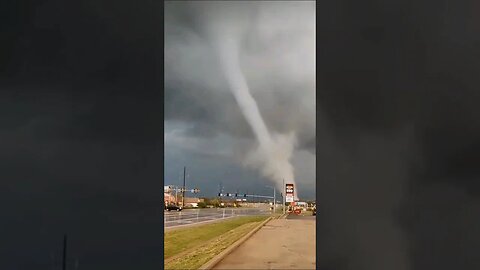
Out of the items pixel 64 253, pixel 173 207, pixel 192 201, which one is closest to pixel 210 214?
pixel 192 201

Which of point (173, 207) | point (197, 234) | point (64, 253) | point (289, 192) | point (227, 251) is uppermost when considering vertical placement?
point (289, 192)

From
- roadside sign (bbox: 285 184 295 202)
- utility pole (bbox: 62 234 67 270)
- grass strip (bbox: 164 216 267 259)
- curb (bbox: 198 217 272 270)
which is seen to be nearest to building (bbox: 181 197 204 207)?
grass strip (bbox: 164 216 267 259)

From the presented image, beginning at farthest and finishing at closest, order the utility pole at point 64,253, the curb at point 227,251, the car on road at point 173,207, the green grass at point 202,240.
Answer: the curb at point 227,251 < the green grass at point 202,240 < the car on road at point 173,207 < the utility pole at point 64,253

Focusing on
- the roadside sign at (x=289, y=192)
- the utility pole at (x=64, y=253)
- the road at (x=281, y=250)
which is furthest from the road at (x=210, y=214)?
the utility pole at (x=64, y=253)

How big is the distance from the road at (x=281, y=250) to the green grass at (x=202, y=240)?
18 cm

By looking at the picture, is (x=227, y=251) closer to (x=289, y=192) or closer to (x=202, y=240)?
(x=202, y=240)

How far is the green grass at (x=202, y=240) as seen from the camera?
3.69 metres

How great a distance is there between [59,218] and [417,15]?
2.15 m

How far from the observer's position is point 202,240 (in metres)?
4.16

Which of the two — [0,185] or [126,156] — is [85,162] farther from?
[0,185]

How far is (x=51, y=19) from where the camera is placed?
2.56m

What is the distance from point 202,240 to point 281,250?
28.6 inches

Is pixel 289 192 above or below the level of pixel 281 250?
above

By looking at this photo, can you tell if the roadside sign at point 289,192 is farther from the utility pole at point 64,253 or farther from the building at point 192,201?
the utility pole at point 64,253
